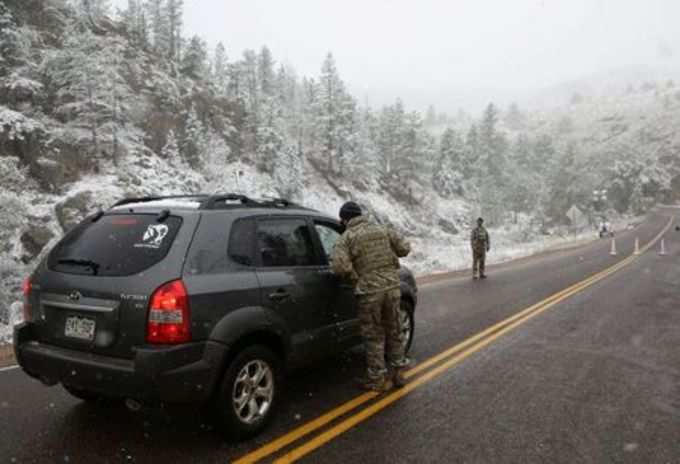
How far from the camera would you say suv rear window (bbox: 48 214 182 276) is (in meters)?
3.88

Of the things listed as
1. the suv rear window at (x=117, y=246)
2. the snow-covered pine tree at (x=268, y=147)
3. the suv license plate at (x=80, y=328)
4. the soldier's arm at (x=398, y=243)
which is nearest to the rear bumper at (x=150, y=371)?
the suv license plate at (x=80, y=328)

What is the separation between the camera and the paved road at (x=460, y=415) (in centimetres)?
395

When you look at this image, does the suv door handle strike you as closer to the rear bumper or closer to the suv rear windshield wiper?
the rear bumper

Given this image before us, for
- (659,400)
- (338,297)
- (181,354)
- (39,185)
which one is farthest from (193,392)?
(39,185)

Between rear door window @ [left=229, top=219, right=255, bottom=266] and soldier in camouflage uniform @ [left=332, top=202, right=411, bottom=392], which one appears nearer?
rear door window @ [left=229, top=219, right=255, bottom=266]

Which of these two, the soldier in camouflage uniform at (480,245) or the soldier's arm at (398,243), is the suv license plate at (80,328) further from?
the soldier in camouflage uniform at (480,245)

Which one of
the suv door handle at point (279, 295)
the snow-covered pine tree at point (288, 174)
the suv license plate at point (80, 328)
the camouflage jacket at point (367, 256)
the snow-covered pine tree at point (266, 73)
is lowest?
the suv license plate at point (80, 328)

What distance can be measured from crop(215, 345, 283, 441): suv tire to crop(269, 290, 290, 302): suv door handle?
0.42 m

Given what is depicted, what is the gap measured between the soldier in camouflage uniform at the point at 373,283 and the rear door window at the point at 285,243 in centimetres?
A: 31

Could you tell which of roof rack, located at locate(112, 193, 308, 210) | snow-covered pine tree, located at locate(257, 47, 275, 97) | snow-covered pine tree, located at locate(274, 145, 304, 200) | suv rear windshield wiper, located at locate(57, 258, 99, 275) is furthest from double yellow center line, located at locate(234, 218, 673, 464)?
snow-covered pine tree, located at locate(257, 47, 275, 97)

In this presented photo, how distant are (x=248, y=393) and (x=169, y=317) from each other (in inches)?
40.1

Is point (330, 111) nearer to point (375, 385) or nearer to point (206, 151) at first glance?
point (206, 151)

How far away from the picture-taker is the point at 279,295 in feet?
14.6

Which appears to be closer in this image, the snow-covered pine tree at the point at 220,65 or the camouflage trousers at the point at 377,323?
the camouflage trousers at the point at 377,323
